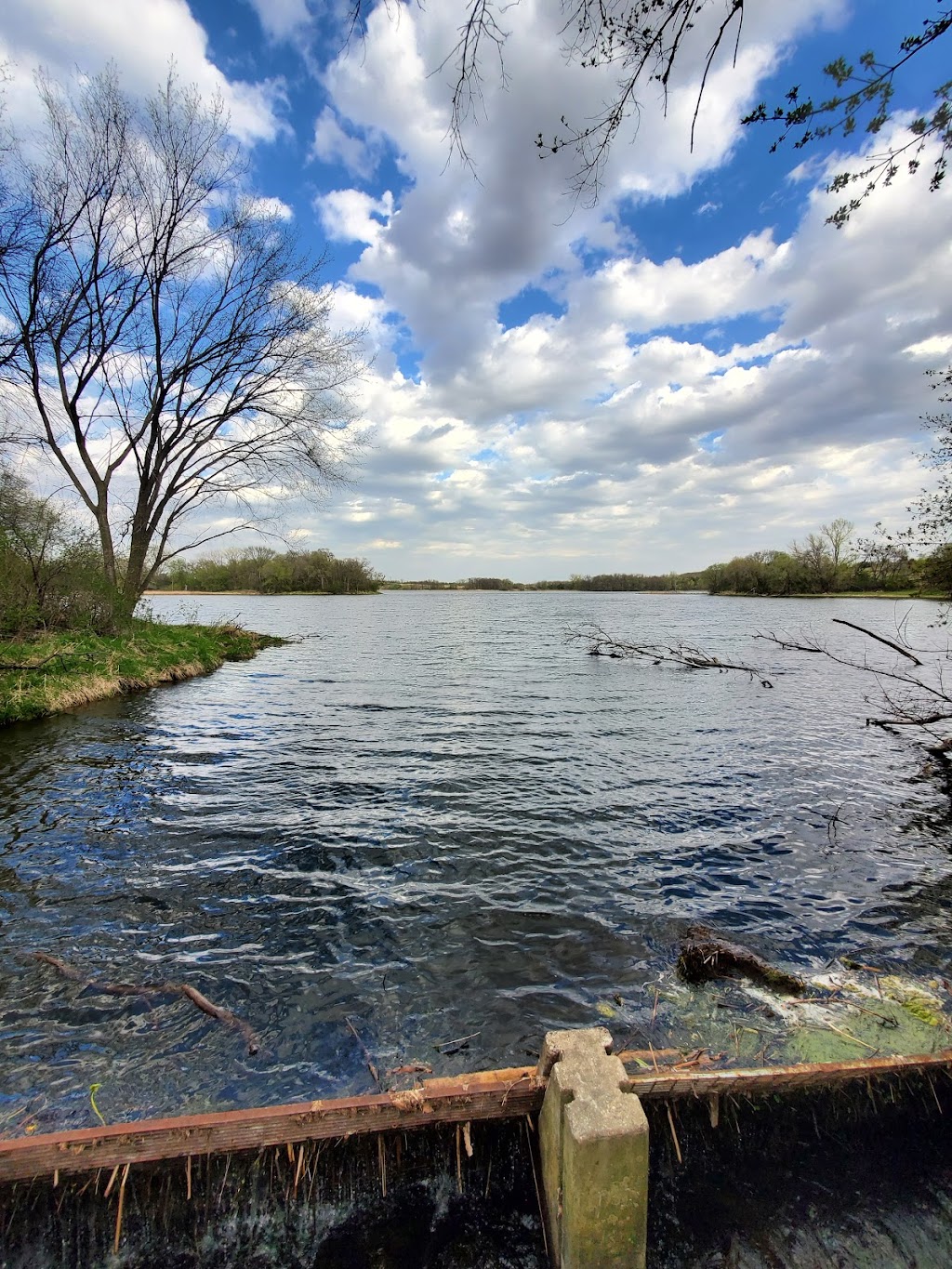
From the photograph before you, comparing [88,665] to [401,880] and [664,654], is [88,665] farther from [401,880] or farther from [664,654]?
[664,654]

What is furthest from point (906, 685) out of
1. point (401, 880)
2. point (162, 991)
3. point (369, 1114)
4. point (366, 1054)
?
point (162, 991)

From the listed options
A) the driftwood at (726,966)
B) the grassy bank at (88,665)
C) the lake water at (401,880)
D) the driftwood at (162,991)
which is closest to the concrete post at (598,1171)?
the lake water at (401,880)

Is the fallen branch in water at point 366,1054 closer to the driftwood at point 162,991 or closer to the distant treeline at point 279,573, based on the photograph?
the driftwood at point 162,991

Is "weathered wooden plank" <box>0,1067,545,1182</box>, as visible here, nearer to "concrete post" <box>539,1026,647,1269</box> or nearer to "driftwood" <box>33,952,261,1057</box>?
"concrete post" <box>539,1026,647,1269</box>

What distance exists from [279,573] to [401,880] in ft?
327

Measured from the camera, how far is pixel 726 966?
460 cm

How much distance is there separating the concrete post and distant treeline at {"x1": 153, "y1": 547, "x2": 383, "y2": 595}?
324 ft

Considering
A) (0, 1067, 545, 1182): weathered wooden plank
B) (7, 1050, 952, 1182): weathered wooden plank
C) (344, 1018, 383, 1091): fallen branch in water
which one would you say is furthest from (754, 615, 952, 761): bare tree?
(344, 1018, 383, 1091): fallen branch in water

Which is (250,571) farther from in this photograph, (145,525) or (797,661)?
(797,661)

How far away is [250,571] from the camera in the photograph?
100062 mm

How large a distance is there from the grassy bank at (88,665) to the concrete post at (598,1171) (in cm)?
1443

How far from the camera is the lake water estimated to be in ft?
12.5

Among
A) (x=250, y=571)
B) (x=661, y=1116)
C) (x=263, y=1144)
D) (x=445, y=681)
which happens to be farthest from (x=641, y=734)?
(x=250, y=571)

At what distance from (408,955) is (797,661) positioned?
1052 inches
